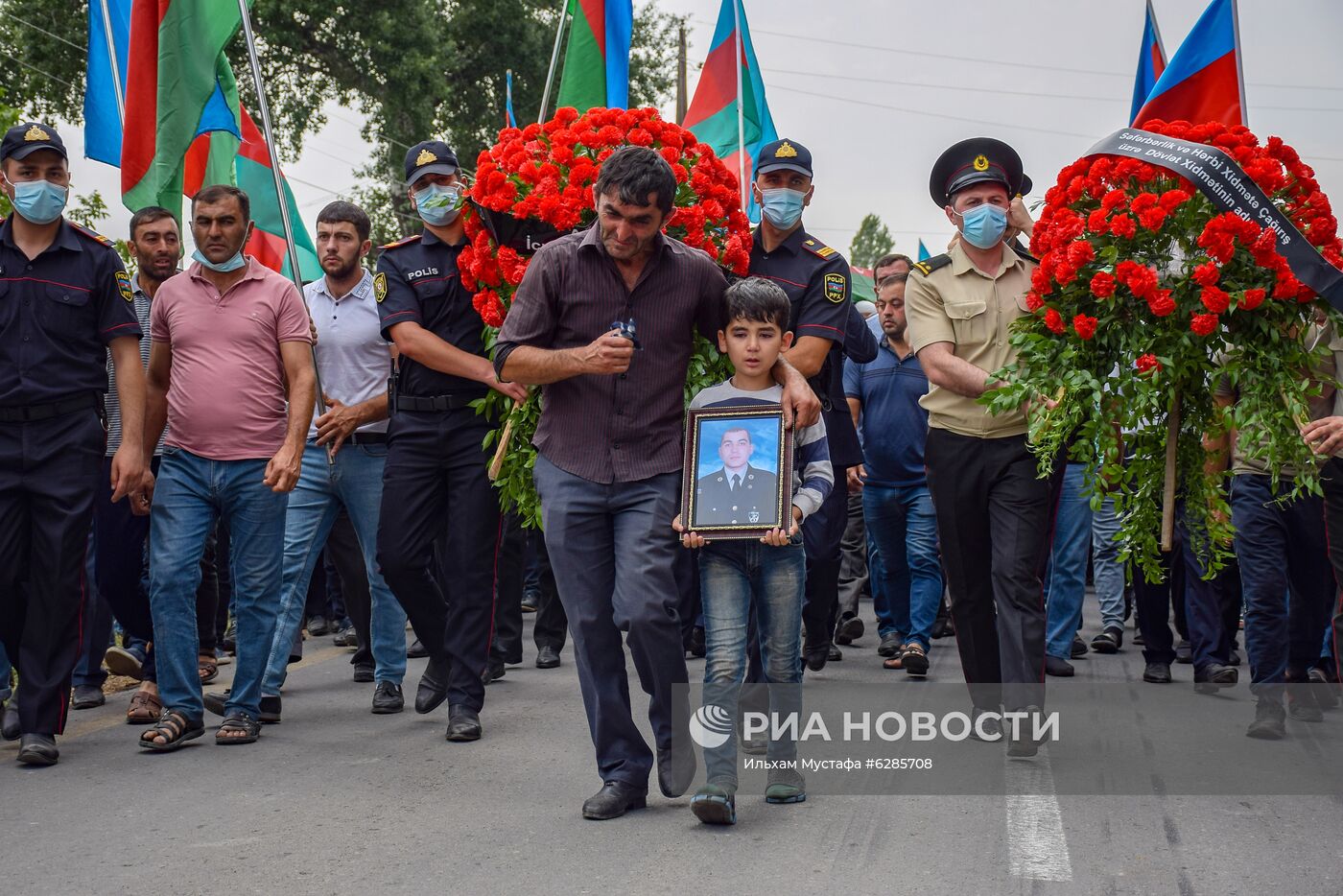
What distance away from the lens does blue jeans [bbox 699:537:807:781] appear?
5.05 metres

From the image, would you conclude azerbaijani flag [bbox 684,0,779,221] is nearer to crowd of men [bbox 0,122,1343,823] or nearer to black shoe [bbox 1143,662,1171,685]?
crowd of men [bbox 0,122,1343,823]

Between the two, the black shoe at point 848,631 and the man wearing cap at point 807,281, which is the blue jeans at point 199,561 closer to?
the man wearing cap at point 807,281

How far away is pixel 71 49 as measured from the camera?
86.7ft

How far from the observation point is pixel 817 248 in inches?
267

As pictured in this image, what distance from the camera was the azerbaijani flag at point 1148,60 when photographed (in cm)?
1015

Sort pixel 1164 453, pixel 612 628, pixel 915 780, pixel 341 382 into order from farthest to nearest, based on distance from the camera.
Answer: pixel 341 382
pixel 1164 453
pixel 915 780
pixel 612 628

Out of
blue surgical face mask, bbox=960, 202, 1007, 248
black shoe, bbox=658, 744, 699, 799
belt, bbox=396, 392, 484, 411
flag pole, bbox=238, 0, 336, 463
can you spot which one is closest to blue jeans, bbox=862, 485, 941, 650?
blue surgical face mask, bbox=960, 202, 1007, 248

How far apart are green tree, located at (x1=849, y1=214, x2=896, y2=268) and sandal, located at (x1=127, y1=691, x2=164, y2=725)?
109m

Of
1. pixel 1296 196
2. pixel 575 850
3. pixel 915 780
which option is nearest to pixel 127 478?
pixel 575 850

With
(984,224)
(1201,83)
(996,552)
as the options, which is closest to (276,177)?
(984,224)

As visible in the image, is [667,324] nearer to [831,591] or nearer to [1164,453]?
[1164,453]

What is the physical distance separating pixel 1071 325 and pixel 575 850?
275 cm

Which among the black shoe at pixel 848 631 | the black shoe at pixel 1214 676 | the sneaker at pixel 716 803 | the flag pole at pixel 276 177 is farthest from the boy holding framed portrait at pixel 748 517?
the black shoe at pixel 848 631

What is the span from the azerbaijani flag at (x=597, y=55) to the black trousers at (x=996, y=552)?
453 cm
